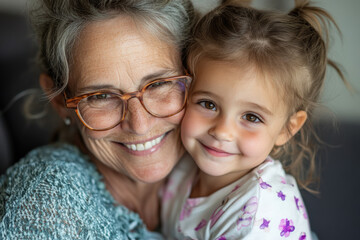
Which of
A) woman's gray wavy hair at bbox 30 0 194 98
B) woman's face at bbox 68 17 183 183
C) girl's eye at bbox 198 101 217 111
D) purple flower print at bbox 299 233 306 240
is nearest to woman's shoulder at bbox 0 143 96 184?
woman's face at bbox 68 17 183 183

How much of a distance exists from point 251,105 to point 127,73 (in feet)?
1.68

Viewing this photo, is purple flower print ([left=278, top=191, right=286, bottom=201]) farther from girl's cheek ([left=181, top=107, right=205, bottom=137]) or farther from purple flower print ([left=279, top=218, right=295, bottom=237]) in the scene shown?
girl's cheek ([left=181, top=107, right=205, bottom=137])

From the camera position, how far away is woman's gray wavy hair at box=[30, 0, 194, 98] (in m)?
1.46

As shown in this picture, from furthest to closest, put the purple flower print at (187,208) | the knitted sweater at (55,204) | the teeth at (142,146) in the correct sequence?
the purple flower print at (187,208), the teeth at (142,146), the knitted sweater at (55,204)

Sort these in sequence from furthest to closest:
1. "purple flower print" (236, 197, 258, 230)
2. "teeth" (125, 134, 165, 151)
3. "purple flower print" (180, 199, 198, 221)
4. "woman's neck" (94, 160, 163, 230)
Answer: "woman's neck" (94, 160, 163, 230)
"purple flower print" (180, 199, 198, 221)
"teeth" (125, 134, 165, 151)
"purple flower print" (236, 197, 258, 230)

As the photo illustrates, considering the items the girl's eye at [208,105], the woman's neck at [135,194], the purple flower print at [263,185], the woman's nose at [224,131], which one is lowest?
the woman's neck at [135,194]

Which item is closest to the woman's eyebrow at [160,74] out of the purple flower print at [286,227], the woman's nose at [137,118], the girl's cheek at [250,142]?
the woman's nose at [137,118]

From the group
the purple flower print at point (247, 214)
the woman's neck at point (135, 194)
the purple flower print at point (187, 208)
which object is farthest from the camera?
the woman's neck at point (135, 194)

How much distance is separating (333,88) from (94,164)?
6.00ft

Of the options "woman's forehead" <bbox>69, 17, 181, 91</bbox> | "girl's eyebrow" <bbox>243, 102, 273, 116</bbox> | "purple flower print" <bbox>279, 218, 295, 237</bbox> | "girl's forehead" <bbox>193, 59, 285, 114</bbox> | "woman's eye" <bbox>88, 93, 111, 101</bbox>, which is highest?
"woman's forehead" <bbox>69, 17, 181, 91</bbox>

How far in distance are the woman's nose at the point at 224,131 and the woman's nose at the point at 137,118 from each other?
29cm

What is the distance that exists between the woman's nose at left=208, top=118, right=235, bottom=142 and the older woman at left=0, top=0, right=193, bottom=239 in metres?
0.21

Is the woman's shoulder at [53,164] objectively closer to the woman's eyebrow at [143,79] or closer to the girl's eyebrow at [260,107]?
the woman's eyebrow at [143,79]

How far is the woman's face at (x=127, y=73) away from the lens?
1448mm
